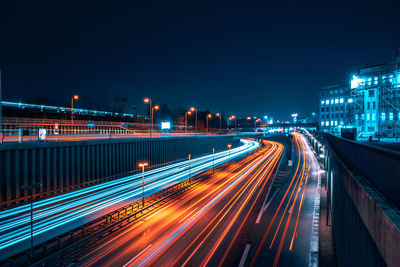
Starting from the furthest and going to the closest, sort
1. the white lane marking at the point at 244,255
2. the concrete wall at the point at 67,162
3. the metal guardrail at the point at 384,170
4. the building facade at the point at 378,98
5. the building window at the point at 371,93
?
the building window at the point at 371,93 < the building facade at the point at 378,98 < the concrete wall at the point at 67,162 < the white lane marking at the point at 244,255 < the metal guardrail at the point at 384,170

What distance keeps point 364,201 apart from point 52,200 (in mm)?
24601

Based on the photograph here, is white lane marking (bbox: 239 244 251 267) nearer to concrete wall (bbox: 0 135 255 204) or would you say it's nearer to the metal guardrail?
the metal guardrail

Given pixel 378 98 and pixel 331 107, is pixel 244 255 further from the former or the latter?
pixel 331 107

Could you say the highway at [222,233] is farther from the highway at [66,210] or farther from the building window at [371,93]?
the building window at [371,93]

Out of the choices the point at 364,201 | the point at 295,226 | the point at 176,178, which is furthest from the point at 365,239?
the point at 176,178

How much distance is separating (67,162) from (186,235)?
16.7 m

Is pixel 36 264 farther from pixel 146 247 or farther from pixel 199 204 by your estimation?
pixel 199 204

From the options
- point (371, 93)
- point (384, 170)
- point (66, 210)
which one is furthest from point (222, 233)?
point (371, 93)

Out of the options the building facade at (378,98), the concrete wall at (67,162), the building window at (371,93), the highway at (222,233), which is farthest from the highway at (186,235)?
the building window at (371,93)

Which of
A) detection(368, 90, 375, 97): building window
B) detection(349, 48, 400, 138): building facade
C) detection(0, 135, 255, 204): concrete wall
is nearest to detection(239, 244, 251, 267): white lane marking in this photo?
detection(0, 135, 255, 204): concrete wall

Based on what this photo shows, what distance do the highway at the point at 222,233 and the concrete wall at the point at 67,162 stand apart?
10.8 metres

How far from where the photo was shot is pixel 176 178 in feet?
109

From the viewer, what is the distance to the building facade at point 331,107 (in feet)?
311

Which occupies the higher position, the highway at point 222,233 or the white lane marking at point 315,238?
the highway at point 222,233
